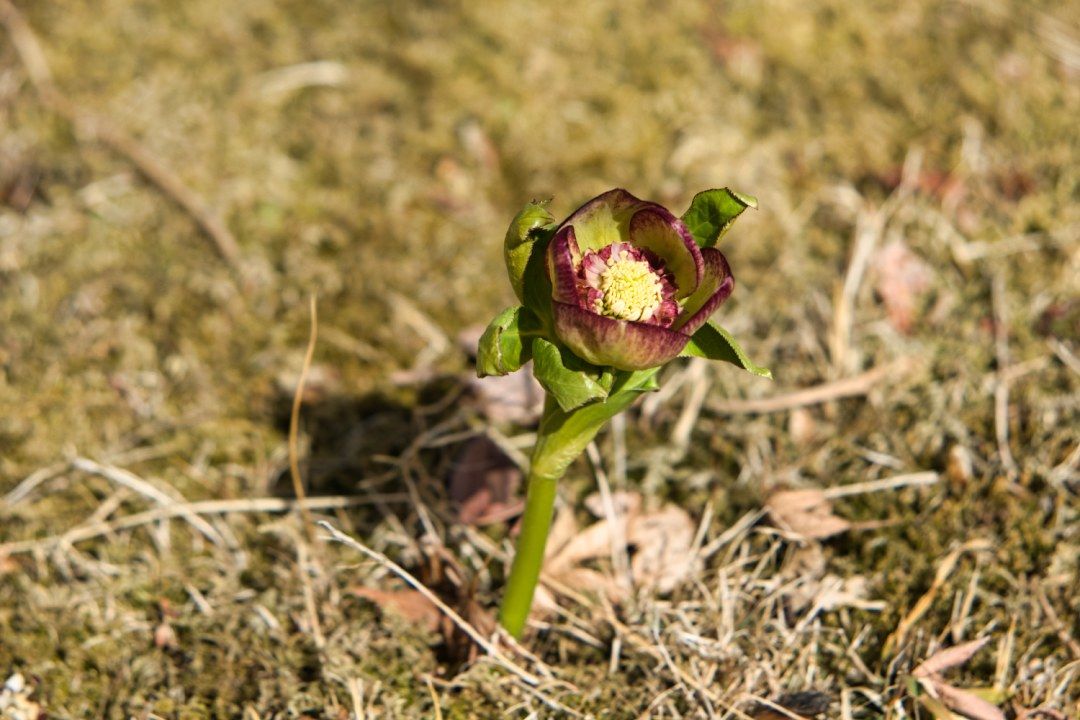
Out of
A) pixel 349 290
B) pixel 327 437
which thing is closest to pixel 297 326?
pixel 349 290

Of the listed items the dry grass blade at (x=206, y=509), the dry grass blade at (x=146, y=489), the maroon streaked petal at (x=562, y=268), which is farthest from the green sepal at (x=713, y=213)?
the dry grass blade at (x=146, y=489)

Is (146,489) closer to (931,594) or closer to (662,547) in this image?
(662,547)

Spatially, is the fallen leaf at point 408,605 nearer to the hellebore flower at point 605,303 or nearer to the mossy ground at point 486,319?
the mossy ground at point 486,319

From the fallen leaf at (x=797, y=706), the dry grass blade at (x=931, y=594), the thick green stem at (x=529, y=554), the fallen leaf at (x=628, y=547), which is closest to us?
the thick green stem at (x=529, y=554)

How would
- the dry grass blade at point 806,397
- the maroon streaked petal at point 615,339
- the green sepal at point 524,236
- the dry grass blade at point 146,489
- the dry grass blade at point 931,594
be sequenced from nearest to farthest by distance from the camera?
the maroon streaked petal at point 615,339 → the green sepal at point 524,236 → the dry grass blade at point 931,594 → the dry grass blade at point 146,489 → the dry grass blade at point 806,397

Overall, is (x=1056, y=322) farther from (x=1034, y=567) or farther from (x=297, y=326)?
(x=297, y=326)

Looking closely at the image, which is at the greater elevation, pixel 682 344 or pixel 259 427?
pixel 682 344

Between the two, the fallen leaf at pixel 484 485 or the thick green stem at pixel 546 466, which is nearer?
the thick green stem at pixel 546 466

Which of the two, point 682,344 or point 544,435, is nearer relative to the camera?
point 682,344
